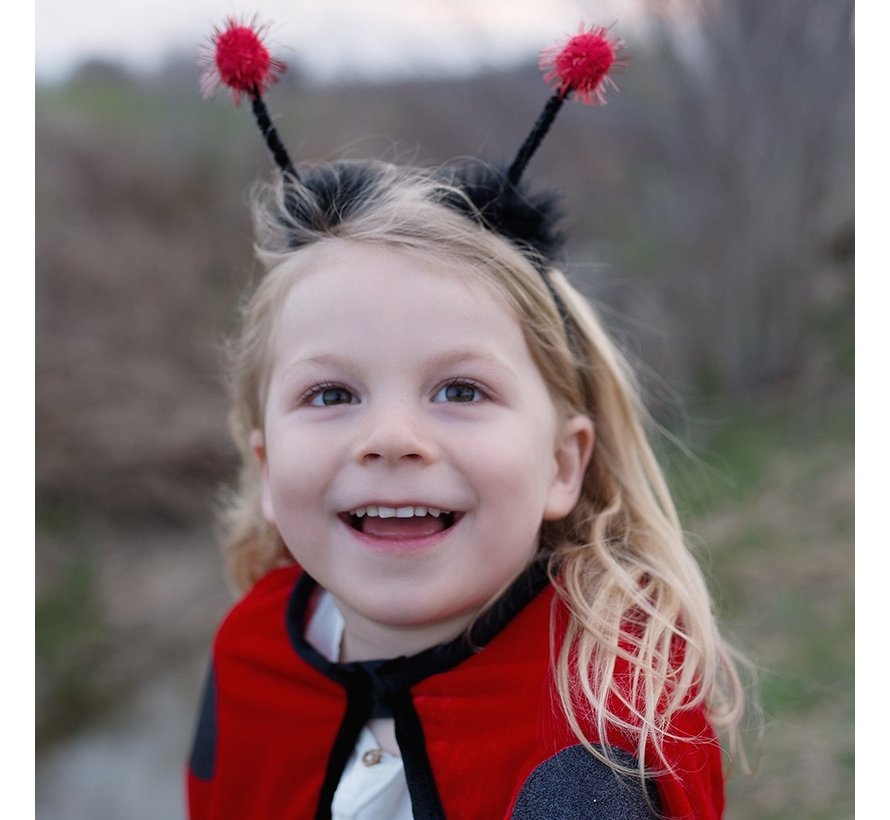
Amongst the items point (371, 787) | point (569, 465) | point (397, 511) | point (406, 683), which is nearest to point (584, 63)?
point (569, 465)

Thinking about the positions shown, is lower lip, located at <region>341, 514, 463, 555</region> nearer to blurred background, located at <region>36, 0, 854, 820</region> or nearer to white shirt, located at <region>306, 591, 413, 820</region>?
white shirt, located at <region>306, 591, 413, 820</region>

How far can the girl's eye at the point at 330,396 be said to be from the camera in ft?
4.42

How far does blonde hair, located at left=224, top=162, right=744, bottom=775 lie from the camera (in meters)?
1.29

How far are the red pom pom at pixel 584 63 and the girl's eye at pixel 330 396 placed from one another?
570 millimetres

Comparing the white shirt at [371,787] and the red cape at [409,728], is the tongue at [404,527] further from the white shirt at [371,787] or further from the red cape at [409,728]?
the white shirt at [371,787]

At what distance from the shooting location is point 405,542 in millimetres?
1294

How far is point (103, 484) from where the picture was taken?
5.15 meters

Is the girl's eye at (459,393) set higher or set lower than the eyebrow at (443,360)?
lower

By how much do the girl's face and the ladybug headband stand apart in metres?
0.17

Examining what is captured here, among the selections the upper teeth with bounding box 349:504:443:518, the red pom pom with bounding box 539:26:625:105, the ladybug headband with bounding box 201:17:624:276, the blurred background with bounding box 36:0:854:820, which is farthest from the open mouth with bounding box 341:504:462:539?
the blurred background with bounding box 36:0:854:820

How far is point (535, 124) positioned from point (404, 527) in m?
0.68

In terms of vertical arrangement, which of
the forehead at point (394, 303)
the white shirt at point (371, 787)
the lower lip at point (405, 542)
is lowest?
the white shirt at point (371, 787)

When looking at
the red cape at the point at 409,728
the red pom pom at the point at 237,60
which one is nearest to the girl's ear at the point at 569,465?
the red cape at the point at 409,728
